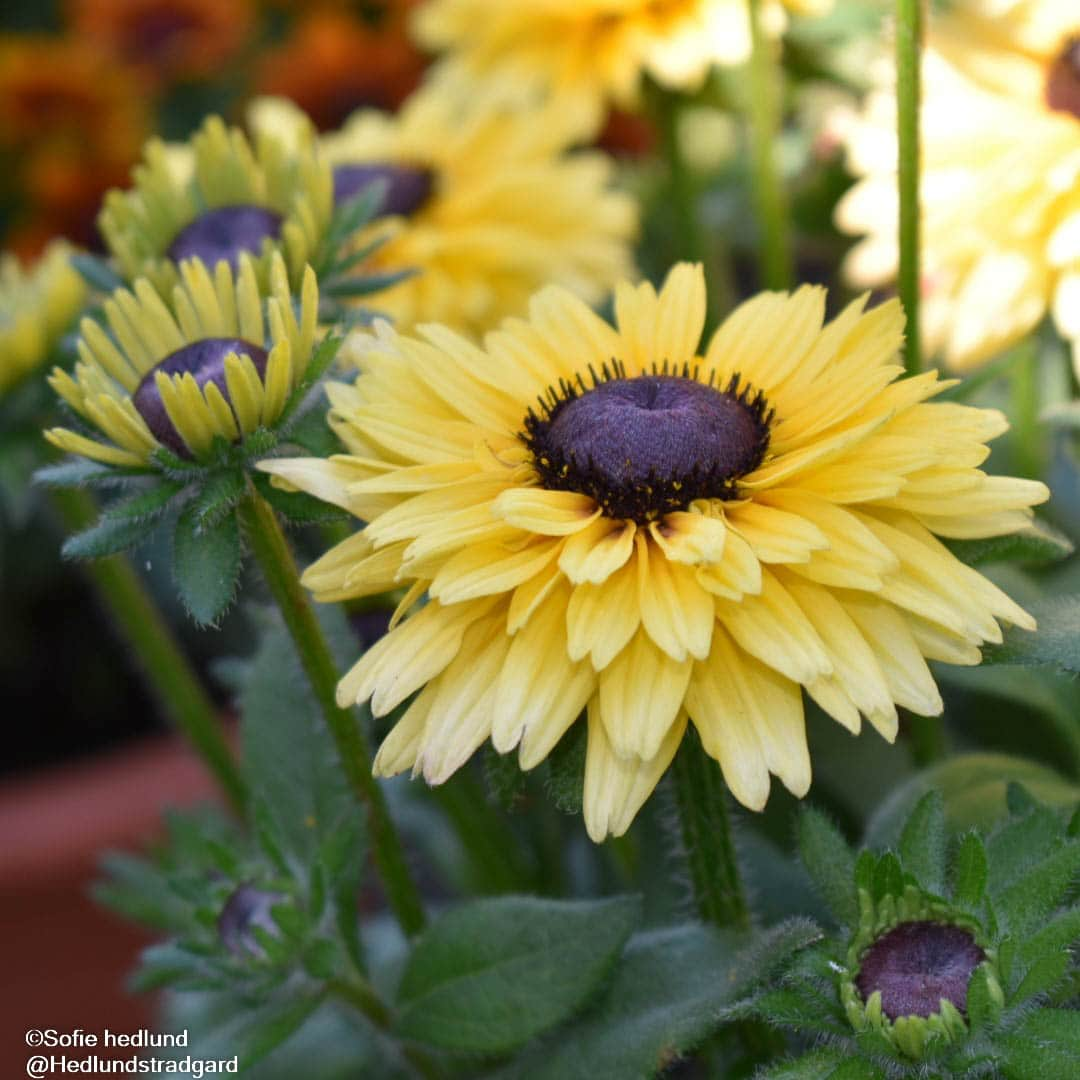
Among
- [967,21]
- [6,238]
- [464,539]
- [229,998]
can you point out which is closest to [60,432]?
[464,539]

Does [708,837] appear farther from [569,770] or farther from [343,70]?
[343,70]

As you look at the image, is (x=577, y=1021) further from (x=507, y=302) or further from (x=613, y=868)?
(x=507, y=302)

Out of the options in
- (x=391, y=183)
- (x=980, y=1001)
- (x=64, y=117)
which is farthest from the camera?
(x=64, y=117)

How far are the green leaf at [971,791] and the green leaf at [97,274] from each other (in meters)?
0.44

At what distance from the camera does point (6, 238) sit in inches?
71.4

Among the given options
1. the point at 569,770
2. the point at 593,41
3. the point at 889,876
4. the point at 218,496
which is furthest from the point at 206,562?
the point at 593,41

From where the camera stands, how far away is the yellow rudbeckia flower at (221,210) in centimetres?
66

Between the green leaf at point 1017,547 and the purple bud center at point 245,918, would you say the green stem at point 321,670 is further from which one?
the green leaf at point 1017,547

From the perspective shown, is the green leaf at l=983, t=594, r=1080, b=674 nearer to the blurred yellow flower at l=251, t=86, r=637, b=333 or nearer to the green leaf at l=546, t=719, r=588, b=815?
the green leaf at l=546, t=719, r=588, b=815

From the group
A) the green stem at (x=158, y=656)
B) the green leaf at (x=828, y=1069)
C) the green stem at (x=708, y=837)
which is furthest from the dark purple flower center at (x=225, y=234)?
the green leaf at (x=828, y=1069)

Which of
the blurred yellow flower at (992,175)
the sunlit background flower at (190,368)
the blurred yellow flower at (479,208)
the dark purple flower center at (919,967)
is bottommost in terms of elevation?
the dark purple flower center at (919,967)

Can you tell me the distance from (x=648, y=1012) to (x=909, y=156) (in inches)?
14.1

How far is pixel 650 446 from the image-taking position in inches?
19.9

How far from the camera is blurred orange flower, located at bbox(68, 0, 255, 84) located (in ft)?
5.45
